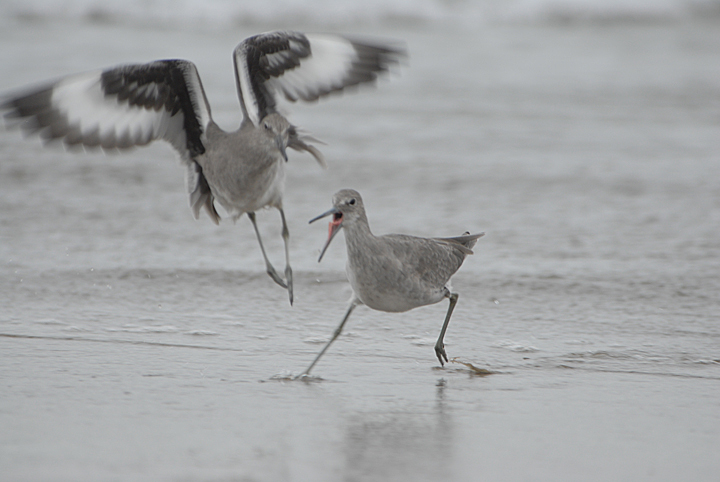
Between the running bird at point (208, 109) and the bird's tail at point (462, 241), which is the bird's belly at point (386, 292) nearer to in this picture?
the bird's tail at point (462, 241)

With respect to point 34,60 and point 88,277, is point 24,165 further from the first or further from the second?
point 34,60

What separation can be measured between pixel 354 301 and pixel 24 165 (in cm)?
416

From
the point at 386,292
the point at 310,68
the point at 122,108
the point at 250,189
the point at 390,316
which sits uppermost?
the point at 310,68

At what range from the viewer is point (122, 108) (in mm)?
5105

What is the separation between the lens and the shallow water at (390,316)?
295 centimetres

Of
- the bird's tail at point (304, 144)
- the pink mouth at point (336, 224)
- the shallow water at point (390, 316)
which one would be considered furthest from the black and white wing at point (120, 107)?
the pink mouth at point (336, 224)

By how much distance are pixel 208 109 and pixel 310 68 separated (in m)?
0.66

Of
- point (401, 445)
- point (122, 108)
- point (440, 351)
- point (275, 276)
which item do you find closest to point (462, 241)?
point (440, 351)

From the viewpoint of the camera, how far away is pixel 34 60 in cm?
1133

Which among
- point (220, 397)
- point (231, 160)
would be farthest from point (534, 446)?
point (231, 160)

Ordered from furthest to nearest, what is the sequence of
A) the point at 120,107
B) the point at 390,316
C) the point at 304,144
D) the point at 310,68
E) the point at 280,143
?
the point at 310,68 < the point at 304,144 < the point at 120,107 < the point at 280,143 < the point at 390,316

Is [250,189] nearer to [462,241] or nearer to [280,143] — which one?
[280,143]

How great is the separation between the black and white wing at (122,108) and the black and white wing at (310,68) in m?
0.33

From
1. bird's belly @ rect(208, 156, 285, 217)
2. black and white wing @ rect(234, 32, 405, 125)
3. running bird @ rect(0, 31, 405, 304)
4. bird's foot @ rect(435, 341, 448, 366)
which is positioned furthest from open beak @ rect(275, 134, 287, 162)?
bird's foot @ rect(435, 341, 448, 366)
